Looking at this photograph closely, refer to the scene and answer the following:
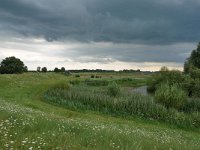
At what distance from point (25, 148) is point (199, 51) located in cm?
9705

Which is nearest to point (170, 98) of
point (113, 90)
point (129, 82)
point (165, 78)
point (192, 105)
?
point (192, 105)

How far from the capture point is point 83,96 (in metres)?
48.8

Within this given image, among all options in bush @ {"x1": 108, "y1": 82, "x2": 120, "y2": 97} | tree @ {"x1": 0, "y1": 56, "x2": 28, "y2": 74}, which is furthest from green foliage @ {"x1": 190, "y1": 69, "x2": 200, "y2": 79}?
tree @ {"x1": 0, "y1": 56, "x2": 28, "y2": 74}

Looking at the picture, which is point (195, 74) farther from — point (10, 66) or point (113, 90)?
point (10, 66)

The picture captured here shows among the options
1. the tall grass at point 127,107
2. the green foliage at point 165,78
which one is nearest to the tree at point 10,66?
the green foliage at point 165,78

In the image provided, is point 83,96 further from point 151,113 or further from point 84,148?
point 84,148

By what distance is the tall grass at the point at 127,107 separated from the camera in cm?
3848

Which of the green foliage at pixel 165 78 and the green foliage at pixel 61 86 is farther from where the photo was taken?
the green foliage at pixel 165 78

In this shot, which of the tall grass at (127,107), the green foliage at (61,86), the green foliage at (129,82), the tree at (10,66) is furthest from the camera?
the tree at (10,66)

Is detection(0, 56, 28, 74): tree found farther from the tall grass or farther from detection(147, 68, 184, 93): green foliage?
the tall grass

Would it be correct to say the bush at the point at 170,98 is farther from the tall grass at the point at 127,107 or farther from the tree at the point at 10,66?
the tree at the point at 10,66

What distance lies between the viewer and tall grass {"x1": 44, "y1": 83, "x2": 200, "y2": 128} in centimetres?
3848

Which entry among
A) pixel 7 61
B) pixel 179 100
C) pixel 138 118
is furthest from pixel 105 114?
pixel 7 61

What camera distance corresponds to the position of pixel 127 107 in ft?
142
